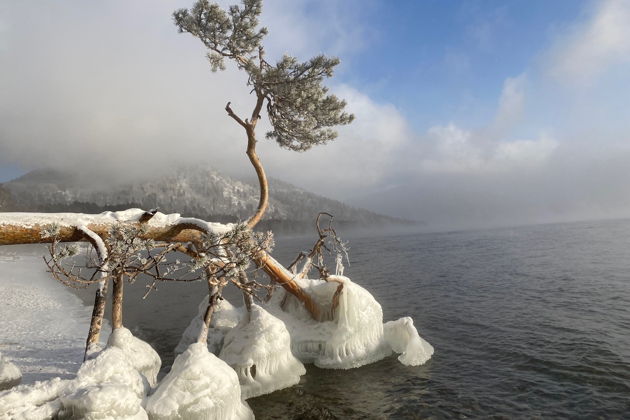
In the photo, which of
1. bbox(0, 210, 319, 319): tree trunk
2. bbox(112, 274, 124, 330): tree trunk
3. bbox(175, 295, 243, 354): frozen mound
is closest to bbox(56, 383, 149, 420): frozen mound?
bbox(0, 210, 319, 319): tree trunk

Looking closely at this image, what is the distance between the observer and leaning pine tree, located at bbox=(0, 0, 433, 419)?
8453 millimetres

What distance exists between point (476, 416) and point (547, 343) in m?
8.26

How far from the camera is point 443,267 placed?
4759cm

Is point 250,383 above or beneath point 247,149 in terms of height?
beneath

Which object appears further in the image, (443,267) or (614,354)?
(443,267)

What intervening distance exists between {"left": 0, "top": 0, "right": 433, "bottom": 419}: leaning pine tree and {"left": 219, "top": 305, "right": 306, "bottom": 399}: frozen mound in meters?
0.03

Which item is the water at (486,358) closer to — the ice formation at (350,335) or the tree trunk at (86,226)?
the ice formation at (350,335)

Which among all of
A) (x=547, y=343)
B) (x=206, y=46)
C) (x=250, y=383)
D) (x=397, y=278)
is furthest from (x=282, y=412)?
(x=397, y=278)

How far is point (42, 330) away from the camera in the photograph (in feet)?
57.1

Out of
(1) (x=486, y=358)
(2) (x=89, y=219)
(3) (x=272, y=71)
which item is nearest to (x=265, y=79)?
(3) (x=272, y=71)

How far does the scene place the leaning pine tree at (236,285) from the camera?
845 centimetres

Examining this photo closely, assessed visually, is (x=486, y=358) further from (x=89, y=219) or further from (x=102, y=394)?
(x=89, y=219)

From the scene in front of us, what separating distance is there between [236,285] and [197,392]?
402cm

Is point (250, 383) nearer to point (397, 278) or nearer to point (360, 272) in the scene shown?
point (397, 278)
